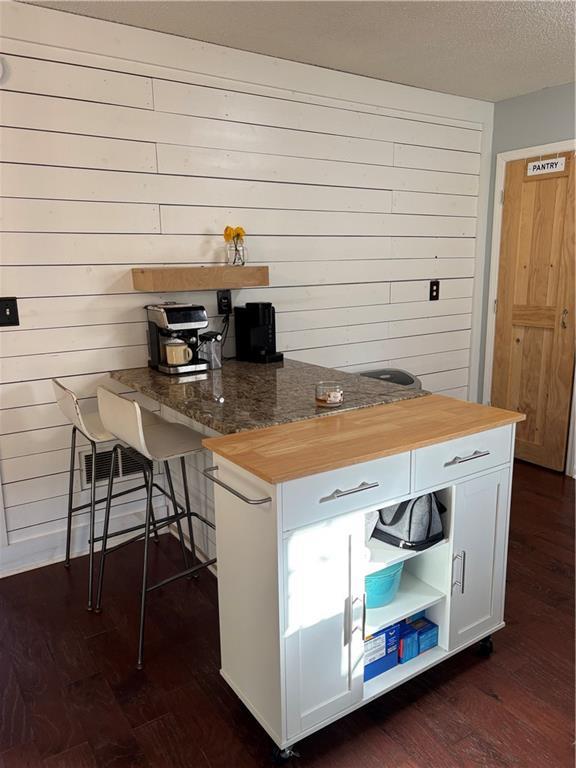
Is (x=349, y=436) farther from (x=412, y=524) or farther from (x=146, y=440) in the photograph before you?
(x=146, y=440)

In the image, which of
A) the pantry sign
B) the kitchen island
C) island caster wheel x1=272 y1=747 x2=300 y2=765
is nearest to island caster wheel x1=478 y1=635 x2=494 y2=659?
the kitchen island

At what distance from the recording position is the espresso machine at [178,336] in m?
2.54

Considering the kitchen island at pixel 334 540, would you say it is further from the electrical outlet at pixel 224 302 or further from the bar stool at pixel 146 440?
the electrical outlet at pixel 224 302

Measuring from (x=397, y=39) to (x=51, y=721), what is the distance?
3.16m

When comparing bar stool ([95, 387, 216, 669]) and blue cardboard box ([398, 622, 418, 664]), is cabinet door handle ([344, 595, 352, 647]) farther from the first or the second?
bar stool ([95, 387, 216, 669])

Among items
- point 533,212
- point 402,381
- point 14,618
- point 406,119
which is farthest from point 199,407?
point 533,212

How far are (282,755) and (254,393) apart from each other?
1206 mm

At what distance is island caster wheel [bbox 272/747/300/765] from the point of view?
159 centimetres

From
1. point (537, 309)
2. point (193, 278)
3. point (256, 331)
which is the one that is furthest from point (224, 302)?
point (537, 309)

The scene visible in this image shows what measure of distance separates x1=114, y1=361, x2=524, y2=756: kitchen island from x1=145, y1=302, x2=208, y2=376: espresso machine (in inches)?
18.7

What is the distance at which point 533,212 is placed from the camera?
3.71 metres

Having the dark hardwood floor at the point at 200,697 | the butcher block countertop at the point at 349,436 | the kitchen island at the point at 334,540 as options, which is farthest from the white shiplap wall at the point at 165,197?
the butcher block countertop at the point at 349,436

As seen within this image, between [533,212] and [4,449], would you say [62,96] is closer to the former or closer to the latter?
[4,449]

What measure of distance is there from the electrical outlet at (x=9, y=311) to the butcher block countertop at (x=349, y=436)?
131 cm
